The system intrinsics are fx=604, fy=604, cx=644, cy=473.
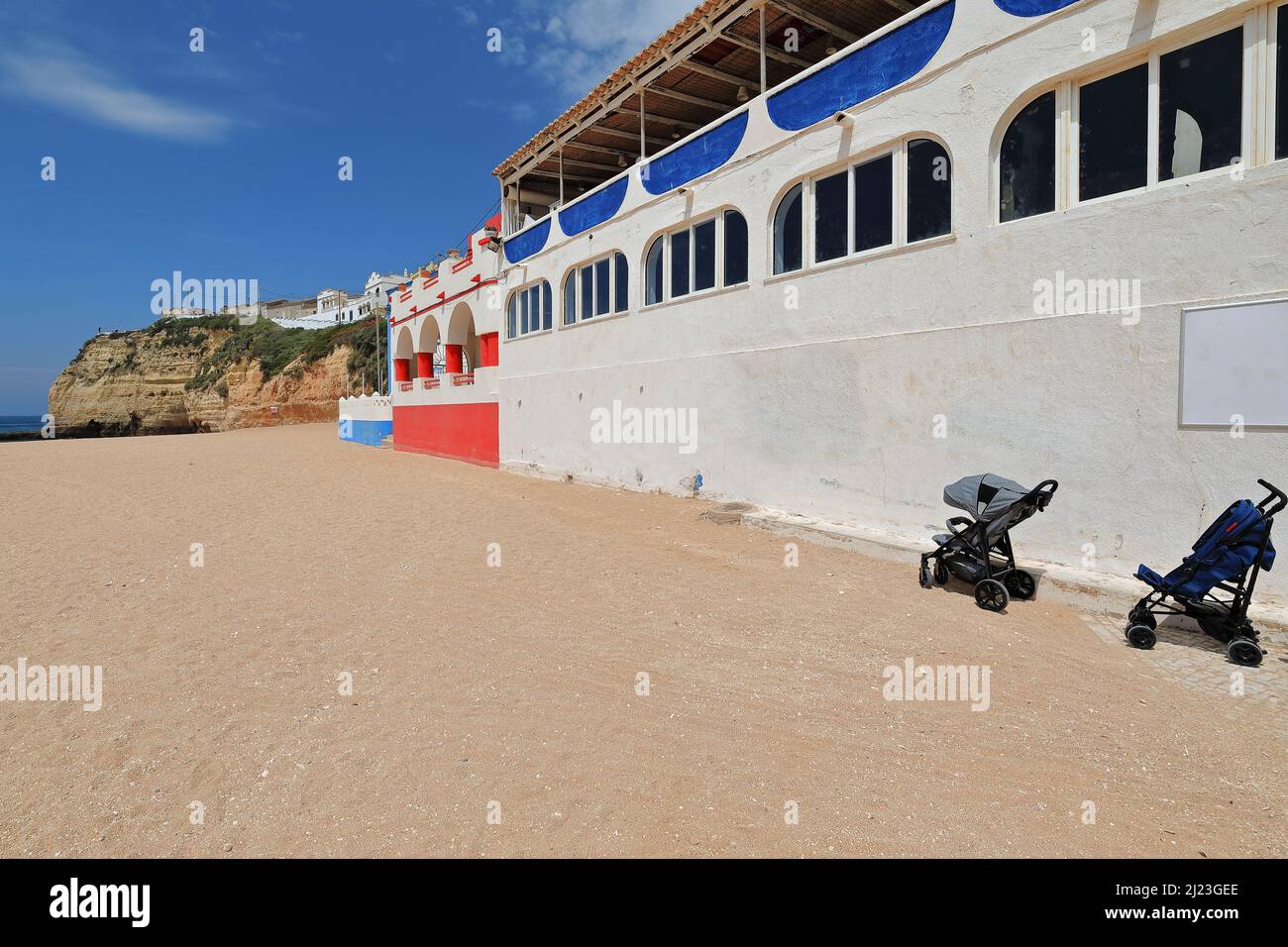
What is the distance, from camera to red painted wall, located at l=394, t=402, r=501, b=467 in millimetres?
18984

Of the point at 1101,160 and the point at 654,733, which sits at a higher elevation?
the point at 1101,160

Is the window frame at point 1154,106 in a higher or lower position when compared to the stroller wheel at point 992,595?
higher

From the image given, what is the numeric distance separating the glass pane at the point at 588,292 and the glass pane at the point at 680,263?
287 centimetres

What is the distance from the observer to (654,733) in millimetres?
3594

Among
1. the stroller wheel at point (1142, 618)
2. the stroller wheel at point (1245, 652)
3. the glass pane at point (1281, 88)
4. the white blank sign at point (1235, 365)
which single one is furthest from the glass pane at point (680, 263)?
the stroller wheel at point (1245, 652)

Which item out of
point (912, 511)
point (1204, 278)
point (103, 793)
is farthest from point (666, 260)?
point (103, 793)

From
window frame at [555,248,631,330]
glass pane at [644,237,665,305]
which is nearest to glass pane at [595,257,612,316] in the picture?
window frame at [555,248,631,330]

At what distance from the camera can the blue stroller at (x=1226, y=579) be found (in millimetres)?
4457

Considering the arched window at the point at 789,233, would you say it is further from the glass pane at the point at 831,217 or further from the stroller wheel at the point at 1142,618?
the stroller wheel at the point at 1142,618

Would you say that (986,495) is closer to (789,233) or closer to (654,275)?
(789,233)

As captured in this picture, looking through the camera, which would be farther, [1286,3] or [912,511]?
[912,511]

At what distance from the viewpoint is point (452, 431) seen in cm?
2155
